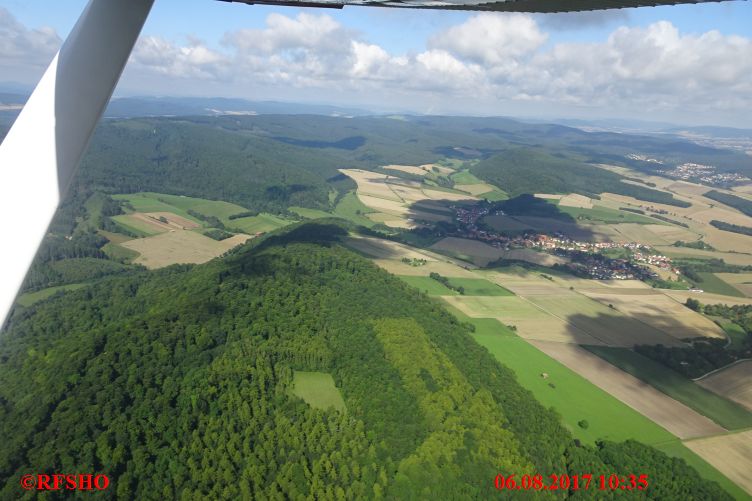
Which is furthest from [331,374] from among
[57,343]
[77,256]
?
[77,256]

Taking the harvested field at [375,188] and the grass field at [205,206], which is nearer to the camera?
the grass field at [205,206]

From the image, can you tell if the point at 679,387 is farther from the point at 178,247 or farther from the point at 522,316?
the point at 178,247

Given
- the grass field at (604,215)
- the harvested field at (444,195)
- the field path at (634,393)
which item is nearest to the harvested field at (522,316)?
the field path at (634,393)

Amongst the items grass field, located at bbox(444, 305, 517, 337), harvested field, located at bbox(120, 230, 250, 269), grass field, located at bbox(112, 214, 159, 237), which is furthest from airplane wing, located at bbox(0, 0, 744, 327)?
grass field, located at bbox(112, 214, 159, 237)

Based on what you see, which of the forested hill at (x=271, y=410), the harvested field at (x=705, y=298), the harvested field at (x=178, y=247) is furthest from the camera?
the harvested field at (x=178, y=247)

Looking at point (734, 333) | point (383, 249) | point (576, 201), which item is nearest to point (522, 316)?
point (734, 333)

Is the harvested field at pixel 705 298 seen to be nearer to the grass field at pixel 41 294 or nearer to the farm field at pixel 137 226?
the grass field at pixel 41 294

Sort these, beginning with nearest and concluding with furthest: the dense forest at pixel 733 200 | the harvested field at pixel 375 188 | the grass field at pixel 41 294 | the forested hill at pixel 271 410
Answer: the forested hill at pixel 271 410
the grass field at pixel 41 294
the harvested field at pixel 375 188
the dense forest at pixel 733 200
